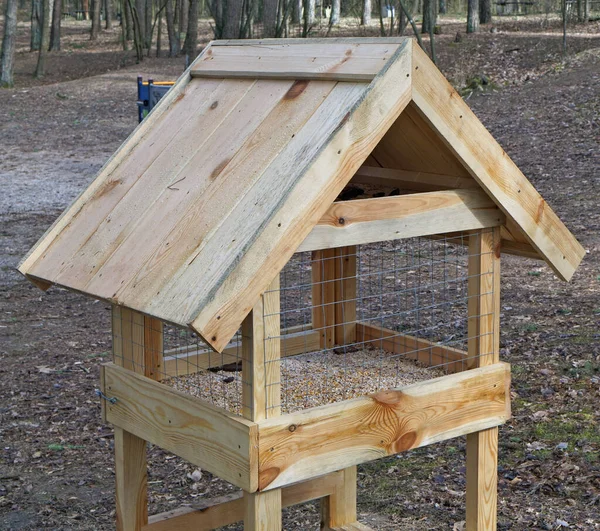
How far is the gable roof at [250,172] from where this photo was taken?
2.33 m

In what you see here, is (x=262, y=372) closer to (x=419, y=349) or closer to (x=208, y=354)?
(x=208, y=354)

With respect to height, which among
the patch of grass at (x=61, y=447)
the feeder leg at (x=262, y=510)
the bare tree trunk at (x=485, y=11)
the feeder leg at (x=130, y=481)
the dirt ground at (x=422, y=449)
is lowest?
the patch of grass at (x=61, y=447)

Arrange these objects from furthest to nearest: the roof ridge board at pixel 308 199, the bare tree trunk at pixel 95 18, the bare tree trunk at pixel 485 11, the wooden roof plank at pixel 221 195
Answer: the bare tree trunk at pixel 95 18 < the bare tree trunk at pixel 485 11 < the wooden roof plank at pixel 221 195 < the roof ridge board at pixel 308 199

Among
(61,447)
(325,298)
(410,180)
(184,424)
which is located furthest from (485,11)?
(184,424)

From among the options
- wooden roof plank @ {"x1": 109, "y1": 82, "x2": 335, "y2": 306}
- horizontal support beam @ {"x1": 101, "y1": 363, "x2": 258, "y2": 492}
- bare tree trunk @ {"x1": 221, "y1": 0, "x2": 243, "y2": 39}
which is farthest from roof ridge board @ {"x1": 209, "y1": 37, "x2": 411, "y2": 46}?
bare tree trunk @ {"x1": 221, "y1": 0, "x2": 243, "y2": 39}

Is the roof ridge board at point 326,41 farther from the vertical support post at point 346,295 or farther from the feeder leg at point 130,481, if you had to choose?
the feeder leg at point 130,481

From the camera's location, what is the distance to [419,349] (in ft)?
11.2

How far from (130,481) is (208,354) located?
0.54m

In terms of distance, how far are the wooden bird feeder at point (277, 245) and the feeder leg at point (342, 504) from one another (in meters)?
0.54

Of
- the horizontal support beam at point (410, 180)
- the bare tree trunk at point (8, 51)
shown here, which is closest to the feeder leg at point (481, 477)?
the horizontal support beam at point (410, 180)

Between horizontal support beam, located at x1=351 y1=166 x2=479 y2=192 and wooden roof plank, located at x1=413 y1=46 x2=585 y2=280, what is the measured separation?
0.12 meters

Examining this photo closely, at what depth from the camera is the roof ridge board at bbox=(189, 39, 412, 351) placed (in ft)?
7.29

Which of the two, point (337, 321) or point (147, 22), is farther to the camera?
point (147, 22)

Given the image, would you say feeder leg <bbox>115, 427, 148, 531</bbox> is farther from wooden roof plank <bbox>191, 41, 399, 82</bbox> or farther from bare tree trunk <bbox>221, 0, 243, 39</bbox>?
bare tree trunk <bbox>221, 0, 243, 39</bbox>
